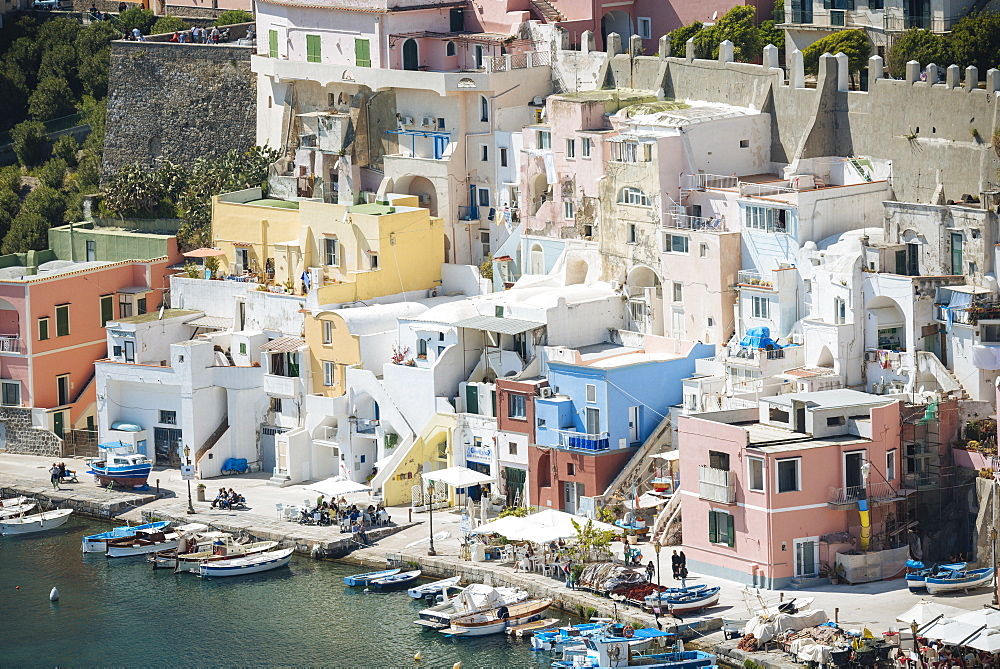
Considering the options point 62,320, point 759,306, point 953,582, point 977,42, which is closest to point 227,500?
point 62,320

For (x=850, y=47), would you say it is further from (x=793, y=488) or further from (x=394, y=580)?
(x=394, y=580)

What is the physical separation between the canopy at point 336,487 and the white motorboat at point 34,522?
27.9 feet

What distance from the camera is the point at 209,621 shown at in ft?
240

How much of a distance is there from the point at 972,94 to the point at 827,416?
11.8 m

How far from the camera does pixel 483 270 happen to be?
89188 mm

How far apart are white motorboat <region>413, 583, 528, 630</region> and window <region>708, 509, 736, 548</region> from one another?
5.69 meters

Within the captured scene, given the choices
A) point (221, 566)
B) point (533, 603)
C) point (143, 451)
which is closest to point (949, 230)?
point (533, 603)

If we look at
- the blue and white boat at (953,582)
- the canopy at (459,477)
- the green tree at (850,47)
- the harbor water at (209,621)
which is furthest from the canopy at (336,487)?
the blue and white boat at (953,582)

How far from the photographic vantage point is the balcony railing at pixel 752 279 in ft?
258

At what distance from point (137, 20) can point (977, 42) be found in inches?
1819

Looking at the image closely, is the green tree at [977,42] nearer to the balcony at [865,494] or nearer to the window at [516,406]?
the balcony at [865,494]

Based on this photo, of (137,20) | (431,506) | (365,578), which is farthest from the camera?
(137,20)

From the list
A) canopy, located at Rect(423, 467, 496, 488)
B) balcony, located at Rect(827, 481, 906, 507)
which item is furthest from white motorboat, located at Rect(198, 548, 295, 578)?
balcony, located at Rect(827, 481, 906, 507)

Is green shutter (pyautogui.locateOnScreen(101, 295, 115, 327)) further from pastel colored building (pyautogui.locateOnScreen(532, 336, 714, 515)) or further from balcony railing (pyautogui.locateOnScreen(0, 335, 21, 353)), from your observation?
pastel colored building (pyautogui.locateOnScreen(532, 336, 714, 515))
